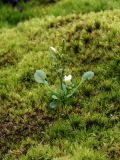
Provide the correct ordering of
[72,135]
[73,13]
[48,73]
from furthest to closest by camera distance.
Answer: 1. [73,13]
2. [48,73]
3. [72,135]

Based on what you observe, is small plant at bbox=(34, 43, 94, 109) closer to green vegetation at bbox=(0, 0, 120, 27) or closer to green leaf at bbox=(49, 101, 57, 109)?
green leaf at bbox=(49, 101, 57, 109)

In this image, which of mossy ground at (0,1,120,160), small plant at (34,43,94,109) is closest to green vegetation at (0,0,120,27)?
mossy ground at (0,1,120,160)

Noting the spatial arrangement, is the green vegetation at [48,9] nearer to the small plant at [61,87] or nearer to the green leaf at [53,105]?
the small plant at [61,87]

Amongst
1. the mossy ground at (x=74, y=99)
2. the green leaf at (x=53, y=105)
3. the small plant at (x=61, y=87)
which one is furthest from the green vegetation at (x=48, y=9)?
the green leaf at (x=53, y=105)

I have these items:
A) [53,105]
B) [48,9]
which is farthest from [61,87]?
[48,9]

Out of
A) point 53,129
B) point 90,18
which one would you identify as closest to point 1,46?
point 90,18

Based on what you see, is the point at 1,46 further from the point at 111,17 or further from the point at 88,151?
the point at 88,151

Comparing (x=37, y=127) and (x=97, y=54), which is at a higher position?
(x=97, y=54)

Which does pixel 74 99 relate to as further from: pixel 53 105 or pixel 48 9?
pixel 48 9
